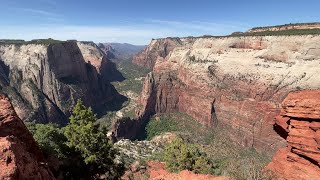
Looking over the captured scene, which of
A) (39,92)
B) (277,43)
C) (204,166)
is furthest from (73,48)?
(204,166)

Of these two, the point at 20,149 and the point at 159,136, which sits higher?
the point at 20,149

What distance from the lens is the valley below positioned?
1570 inches

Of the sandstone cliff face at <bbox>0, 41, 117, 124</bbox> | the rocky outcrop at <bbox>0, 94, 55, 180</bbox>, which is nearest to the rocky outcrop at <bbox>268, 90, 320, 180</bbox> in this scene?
the rocky outcrop at <bbox>0, 94, 55, 180</bbox>

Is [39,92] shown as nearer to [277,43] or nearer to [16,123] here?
[277,43]

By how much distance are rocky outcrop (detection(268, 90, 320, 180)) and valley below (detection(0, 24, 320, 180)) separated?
0.12m

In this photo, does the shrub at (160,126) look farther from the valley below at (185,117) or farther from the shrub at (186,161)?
the shrub at (186,161)

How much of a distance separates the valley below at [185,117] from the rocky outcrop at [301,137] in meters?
0.12

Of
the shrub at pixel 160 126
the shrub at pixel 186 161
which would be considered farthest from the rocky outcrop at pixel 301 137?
the shrub at pixel 160 126

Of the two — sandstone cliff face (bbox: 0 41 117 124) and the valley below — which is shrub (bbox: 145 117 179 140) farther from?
sandstone cliff face (bbox: 0 41 117 124)

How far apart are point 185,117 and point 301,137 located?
116508mm

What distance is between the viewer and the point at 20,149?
88.4ft

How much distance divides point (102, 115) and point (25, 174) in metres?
170

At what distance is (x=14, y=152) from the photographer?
991 inches

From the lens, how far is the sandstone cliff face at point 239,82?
122 metres
